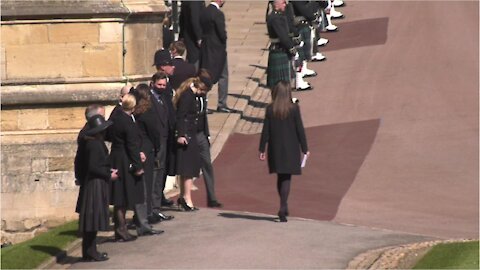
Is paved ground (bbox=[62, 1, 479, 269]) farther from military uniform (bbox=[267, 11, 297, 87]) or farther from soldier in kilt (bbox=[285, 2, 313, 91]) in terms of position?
military uniform (bbox=[267, 11, 297, 87])

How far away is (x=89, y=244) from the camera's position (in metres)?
17.0

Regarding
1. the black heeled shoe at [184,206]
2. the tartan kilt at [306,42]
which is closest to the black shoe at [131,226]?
the black heeled shoe at [184,206]

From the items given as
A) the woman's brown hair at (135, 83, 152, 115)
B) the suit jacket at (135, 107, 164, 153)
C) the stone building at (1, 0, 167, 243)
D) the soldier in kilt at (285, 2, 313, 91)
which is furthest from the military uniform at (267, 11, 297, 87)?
the woman's brown hair at (135, 83, 152, 115)

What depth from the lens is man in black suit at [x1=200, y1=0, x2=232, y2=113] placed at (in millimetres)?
25672

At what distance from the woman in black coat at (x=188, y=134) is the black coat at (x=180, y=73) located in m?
1.72

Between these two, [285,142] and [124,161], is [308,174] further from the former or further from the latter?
[124,161]

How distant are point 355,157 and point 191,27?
14.5 feet

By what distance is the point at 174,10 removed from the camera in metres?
33.7

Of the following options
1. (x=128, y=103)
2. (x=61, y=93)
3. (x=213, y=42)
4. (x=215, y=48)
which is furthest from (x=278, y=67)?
(x=128, y=103)

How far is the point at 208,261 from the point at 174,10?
57.0 feet

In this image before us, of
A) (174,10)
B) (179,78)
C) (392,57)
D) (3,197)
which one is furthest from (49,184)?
(174,10)

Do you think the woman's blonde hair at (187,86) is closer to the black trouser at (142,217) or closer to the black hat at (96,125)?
the black trouser at (142,217)

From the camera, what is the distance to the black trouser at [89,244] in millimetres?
16953

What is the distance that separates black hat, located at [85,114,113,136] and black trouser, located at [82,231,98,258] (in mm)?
1069
